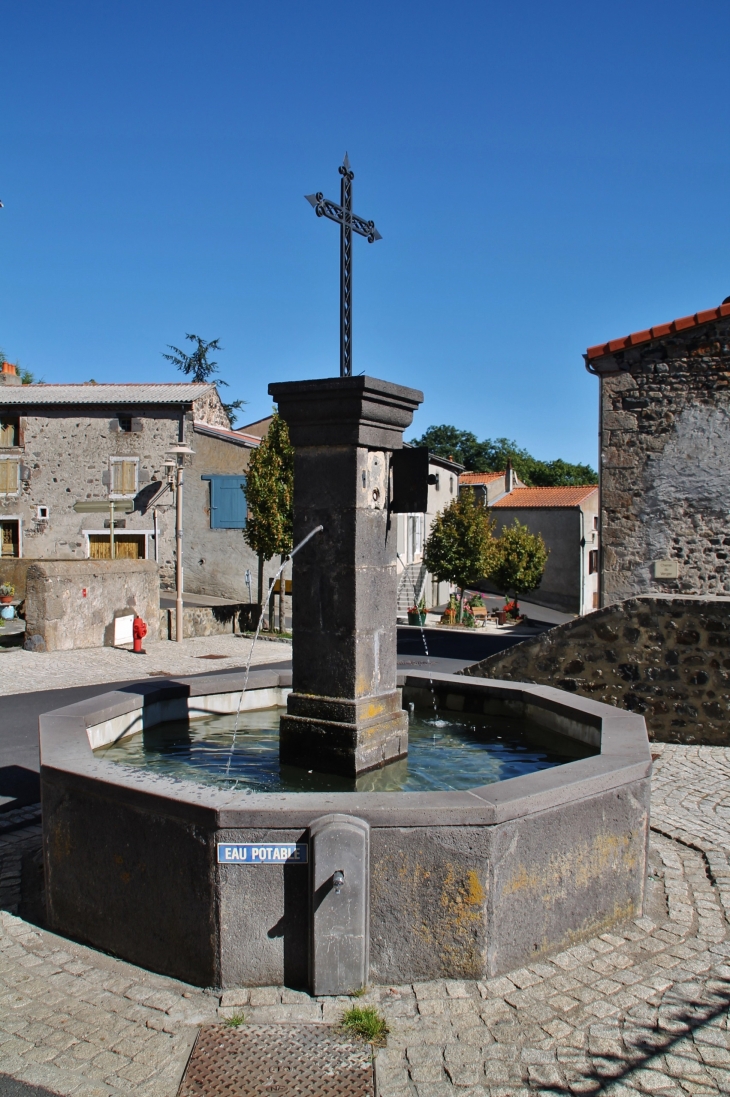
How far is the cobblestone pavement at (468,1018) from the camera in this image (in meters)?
3.23

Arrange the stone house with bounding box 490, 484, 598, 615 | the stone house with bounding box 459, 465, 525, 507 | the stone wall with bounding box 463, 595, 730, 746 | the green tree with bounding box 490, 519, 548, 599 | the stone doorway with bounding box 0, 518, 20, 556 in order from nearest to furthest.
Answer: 1. the stone wall with bounding box 463, 595, 730, 746
2. the stone doorway with bounding box 0, 518, 20, 556
3. the green tree with bounding box 490, 519, 548, 599
4. the stone house with bounding box 490, 484, 598, 615
5. the stone house with bounding box 459, 465, 525, 507

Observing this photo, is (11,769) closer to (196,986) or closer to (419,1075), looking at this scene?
(196,986)

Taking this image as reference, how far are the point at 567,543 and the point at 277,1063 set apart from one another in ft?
119

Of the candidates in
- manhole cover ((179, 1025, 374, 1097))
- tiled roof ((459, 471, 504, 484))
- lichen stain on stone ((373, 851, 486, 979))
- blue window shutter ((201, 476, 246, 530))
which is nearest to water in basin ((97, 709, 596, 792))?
lichen stain on stone ((373, 851, 486, 979))

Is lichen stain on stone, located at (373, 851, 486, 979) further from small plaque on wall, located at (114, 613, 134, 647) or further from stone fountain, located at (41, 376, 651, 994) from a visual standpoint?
small plaque on wall, located at (114, 613, 134, 647)

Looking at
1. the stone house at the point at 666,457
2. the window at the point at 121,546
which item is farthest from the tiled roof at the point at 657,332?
the window at the point at 121,546

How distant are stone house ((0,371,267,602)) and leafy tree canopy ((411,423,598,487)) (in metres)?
50.7

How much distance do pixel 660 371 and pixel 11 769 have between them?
10.8 metres

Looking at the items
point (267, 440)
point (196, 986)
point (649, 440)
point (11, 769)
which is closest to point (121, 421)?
point (267, 440)

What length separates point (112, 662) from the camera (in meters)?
16.1

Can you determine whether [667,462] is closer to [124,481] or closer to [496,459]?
[124,481]

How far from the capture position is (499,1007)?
12.2 feet

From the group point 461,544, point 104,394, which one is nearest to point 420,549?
point 461,544

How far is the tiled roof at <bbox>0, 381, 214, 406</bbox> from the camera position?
94.4ft
